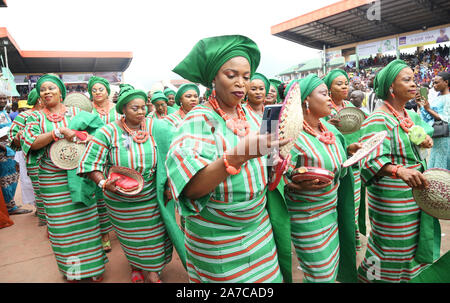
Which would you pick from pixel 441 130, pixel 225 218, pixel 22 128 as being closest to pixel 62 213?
pixel 22 128

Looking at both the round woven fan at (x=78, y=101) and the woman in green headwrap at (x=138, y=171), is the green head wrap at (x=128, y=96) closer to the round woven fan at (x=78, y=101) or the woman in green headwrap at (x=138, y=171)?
the woman in green headwrap at (x=138, y=171)

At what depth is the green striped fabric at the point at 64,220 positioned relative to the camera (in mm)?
3357

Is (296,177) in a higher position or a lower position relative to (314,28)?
lower

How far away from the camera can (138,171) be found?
2.92 metres

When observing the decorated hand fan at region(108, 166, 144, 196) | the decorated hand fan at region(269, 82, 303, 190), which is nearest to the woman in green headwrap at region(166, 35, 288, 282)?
the decorated hand fan at region(269, 82, 303, 190)

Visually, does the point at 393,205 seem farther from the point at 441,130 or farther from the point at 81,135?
the point at 441,130

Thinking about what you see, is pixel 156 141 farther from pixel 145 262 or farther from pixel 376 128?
pixel 376 128

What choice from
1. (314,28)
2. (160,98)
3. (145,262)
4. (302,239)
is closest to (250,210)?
(302,239)

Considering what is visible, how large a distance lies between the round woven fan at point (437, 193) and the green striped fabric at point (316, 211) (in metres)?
0.65

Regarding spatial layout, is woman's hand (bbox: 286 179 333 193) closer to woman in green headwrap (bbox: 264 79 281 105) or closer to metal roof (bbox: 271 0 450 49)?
woman in green headwrap (bbox: 264 79 281 105)

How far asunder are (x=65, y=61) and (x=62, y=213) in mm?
26488

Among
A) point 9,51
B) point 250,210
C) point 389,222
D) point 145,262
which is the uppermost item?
point 9,51

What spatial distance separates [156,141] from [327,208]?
5.60ft

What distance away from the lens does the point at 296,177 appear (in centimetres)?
208
